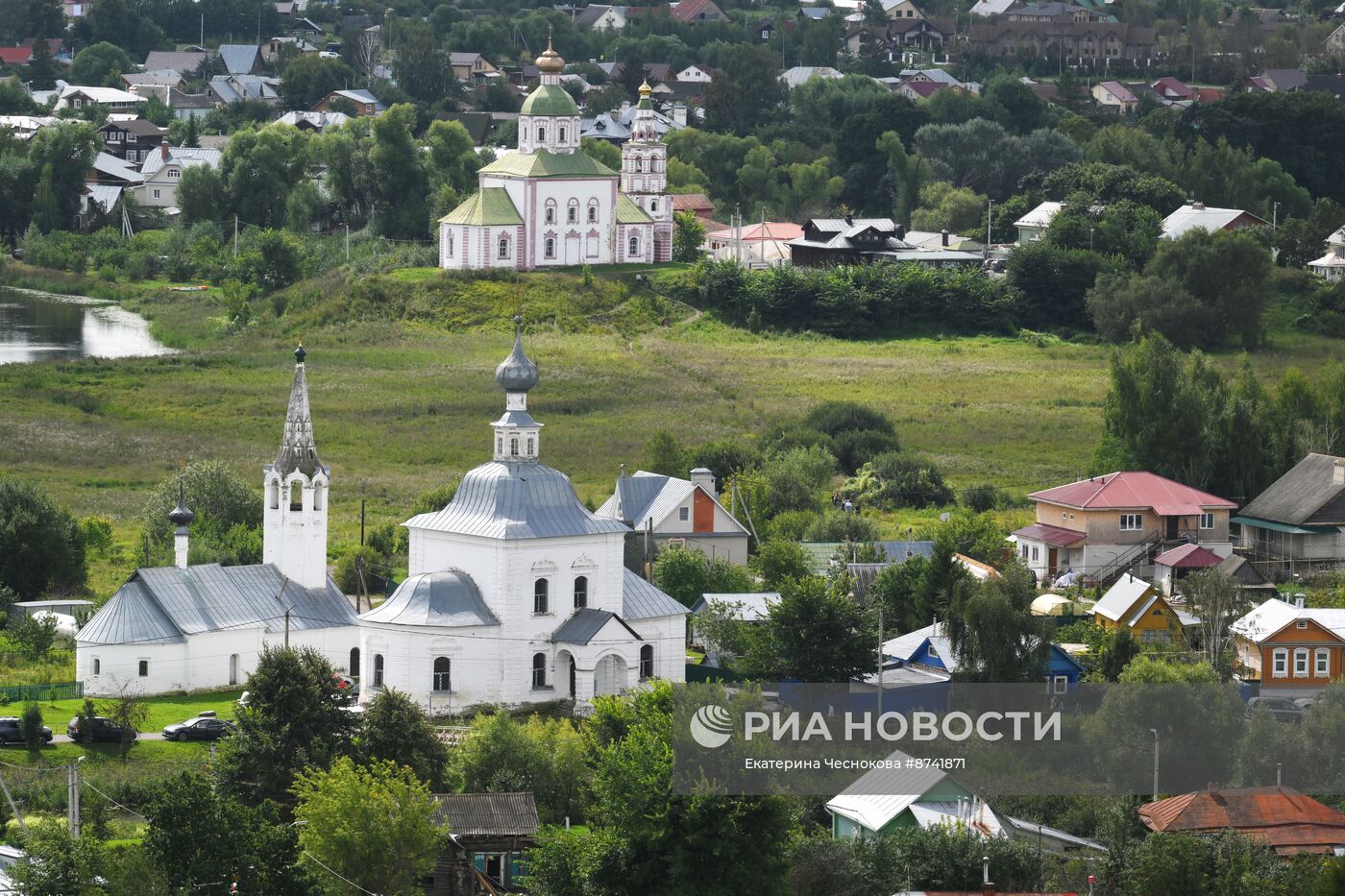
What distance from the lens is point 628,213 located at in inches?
3354

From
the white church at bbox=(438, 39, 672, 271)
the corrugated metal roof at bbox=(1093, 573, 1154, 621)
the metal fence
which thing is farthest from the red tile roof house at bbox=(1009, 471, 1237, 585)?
the white church at bbox=(438, 39, 672, 271)

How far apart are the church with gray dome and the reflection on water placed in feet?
113

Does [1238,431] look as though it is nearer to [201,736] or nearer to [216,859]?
[201,736]

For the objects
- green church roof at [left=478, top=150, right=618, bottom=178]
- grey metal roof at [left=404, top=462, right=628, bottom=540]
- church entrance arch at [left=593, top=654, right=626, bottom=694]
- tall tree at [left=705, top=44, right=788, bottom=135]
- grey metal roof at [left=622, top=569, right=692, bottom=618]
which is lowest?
church entrance arch at [left=593, top=654, right=626, bottom=694]

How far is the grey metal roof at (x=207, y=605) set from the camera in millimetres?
42031

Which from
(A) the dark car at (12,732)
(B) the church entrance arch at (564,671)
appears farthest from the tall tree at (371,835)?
(B) the church entrance arch at (564,671)

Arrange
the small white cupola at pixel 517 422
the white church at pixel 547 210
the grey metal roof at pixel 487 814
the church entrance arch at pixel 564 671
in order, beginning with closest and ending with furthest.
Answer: the grey metal roof at pixel 487 814 → the church entrance arch at pixel 564 671 → the small white cupola at pixel 517 422 → the white church at pixel 547 210

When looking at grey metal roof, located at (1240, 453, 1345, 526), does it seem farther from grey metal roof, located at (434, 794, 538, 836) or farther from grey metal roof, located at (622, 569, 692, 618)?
grey metal roof, located at (434, 794, 538, 836)

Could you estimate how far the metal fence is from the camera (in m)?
40.8

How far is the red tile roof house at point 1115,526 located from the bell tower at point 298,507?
47.6ft

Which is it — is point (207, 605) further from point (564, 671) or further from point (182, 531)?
point (564, 671)

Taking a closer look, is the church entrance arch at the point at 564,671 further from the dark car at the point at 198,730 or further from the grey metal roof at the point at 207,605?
the dark car at the point at 198,730

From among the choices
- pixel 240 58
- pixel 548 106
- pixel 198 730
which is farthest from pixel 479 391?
pixel 240 58

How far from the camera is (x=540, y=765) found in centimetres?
3581
